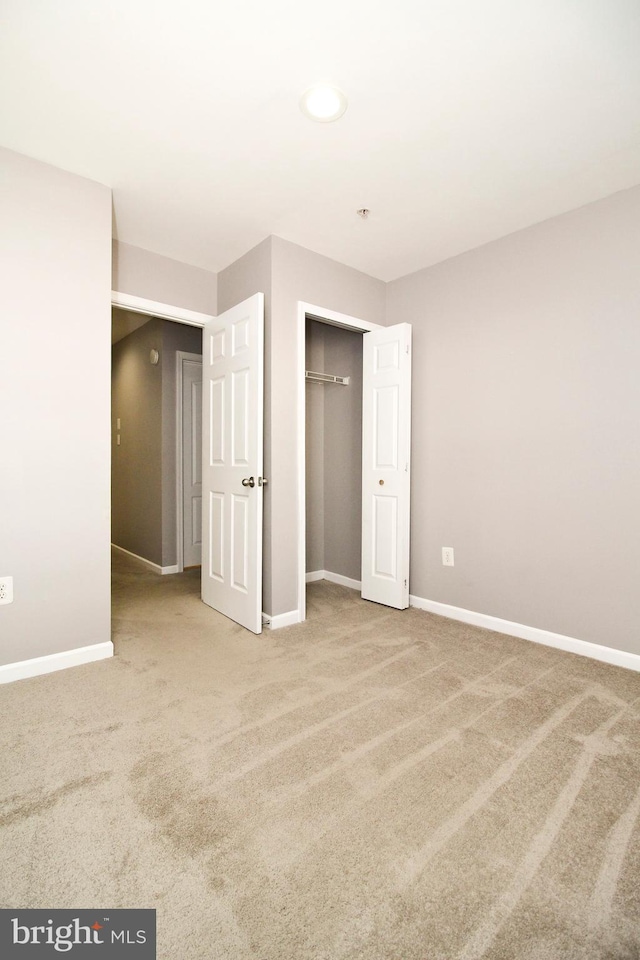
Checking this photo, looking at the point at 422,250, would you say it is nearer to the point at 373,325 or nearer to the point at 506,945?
the point at 373,325

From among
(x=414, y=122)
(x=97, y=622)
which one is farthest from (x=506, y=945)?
(x=414, y=122)

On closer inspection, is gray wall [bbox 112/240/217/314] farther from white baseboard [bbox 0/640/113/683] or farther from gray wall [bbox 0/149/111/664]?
white baseboard [bbox 0/640/113/683]

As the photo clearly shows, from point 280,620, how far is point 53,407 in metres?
1.84

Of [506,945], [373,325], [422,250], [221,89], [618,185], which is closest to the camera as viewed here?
[506,945]

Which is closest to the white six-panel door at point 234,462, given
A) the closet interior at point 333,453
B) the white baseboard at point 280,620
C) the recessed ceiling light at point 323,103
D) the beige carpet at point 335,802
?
the white baseboard at point 280,620

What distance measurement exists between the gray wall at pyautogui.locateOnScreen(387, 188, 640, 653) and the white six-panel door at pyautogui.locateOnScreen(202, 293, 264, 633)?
51.3 inches

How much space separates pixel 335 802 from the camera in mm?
1489

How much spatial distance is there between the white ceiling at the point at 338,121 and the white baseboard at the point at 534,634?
2486 mm

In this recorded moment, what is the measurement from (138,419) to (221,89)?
12.1ft

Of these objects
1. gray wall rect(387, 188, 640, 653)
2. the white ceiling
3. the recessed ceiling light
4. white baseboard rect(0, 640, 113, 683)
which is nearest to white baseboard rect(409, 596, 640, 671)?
gray wall rect(387, 188, 640, 653)

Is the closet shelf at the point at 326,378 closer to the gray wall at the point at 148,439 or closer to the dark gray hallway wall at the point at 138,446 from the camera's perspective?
the gray wall at the point at 148,439

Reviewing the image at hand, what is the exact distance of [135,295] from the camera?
10.3 feet

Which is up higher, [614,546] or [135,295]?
[135,295]

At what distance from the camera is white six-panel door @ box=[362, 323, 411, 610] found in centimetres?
342
